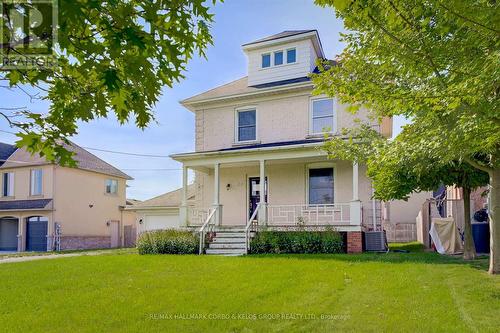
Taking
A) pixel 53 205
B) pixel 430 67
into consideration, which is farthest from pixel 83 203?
pixel 430 67

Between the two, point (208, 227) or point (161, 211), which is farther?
point (161, 211)

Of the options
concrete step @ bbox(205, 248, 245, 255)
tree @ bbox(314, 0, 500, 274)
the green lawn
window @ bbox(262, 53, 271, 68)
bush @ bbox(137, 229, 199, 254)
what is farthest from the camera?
window @ bbox(262, 53, 271, 68)

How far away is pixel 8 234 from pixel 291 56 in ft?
69.1

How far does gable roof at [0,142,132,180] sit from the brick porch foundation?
17.1m

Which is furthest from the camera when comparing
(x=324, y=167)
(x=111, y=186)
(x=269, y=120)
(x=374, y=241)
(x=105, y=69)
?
(x=111, y=186)

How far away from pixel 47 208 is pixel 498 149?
22.7m

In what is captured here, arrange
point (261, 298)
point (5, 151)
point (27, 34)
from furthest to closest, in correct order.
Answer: point (5, 151)
point (261, 298)
point (27, 34)

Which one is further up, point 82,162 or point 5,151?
point 5,151

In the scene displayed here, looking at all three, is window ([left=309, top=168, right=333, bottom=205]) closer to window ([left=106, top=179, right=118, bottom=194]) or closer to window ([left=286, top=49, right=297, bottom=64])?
window ([left=286, top=49, right=297, bottom=64])

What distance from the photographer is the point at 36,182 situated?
24.6 m

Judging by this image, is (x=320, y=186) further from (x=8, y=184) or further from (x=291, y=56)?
(x=8, y=184)

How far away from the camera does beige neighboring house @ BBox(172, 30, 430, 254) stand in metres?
15.3

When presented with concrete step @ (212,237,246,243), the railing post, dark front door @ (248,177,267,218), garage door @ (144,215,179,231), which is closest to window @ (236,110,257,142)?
dark front door @ (248,177,267,218)

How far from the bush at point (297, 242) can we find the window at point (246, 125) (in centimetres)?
513
